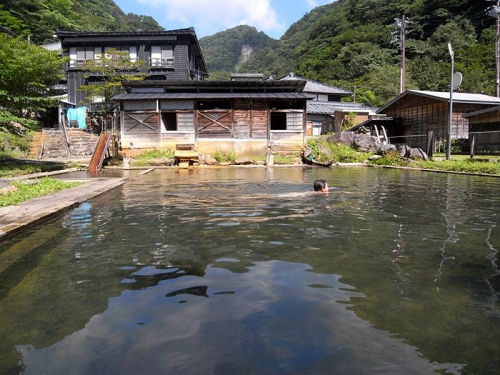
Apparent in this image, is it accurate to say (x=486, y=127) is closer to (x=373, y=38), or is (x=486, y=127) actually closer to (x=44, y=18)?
(x=373, y=38)

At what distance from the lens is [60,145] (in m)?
28.7

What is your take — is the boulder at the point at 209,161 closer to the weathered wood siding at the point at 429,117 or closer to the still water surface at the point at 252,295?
the weathered wood siding at the point at 429,117

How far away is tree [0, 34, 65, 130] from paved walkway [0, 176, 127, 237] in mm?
7154

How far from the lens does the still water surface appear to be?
2768mm

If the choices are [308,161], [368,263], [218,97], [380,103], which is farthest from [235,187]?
[380,103]

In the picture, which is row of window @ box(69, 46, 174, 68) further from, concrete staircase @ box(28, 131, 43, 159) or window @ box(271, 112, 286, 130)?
concrete staircase @ box(28, 131, 43, 159)

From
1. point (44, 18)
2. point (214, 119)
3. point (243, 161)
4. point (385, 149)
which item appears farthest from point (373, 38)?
point (243, 161)

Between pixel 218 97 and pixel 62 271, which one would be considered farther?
pixel 218 97

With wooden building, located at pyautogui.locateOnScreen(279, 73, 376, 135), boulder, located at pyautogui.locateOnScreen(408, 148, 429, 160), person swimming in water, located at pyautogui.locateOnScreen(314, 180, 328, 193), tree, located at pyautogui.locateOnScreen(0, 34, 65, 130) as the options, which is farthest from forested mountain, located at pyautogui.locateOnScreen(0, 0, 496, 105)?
person swimming in water, located at pyautogui.locateOnScreen(314, 180, 328, 193)

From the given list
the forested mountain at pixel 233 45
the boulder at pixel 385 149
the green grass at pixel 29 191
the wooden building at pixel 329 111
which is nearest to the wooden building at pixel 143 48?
the wooden building at pixel 329 111

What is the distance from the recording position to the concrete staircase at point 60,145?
27797 mm

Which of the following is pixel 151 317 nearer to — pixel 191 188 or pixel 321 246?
pixel 321 246

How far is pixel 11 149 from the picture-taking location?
26.5 metres

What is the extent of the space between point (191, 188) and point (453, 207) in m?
7.86
